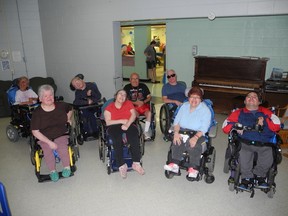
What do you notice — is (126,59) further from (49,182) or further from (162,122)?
(49,182)

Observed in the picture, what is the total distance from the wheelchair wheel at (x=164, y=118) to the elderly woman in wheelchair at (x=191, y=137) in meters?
0.83

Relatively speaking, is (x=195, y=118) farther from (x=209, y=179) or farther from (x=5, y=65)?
(x=5, y=65)

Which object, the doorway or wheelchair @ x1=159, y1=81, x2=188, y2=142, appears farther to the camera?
the doorway

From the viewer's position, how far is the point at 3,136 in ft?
14.2

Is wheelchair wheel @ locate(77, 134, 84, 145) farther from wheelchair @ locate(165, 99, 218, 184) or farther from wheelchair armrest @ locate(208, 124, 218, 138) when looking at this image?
wheelchair armrest @ locate(208, 124, 218, 138)

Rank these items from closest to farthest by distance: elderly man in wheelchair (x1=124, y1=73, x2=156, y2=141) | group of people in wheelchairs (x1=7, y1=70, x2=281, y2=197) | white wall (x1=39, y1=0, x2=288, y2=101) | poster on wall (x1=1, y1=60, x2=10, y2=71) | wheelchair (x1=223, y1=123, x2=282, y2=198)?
wheelchair (x1=223, y1=123, x2=282, y2=198) < group of people in wheelchairs (x1=7, y1=70, x2=281, y2=197) < elderly man in wheelchair (x1=124, y1=73, x2=156, y2=141) < white wall (x1=39, y1=0, x2=288, y2=101) < poster on wall (x1=1, y1=60, x2=10, y2=71)

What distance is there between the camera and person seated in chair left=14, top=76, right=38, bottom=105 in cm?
402

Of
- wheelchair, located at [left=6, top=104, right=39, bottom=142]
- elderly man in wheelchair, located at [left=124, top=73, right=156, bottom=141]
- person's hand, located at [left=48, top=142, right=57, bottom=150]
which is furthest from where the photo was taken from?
elderly man in wheelchair, located at [left=124, top=73, right=156, bottom=141]

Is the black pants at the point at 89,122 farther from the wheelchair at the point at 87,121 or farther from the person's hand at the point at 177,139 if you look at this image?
the person's hand at the point at 177,139

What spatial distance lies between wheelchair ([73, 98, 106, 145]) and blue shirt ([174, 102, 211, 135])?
1376mm

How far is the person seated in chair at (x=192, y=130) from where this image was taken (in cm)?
271

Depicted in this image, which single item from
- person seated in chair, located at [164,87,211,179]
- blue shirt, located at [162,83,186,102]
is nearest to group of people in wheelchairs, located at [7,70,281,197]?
person seated in chair, located at [164,87,211,179]

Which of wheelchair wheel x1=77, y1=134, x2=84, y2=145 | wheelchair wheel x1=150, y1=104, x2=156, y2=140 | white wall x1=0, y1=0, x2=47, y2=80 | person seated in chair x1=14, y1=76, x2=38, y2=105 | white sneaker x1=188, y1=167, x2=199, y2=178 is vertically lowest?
wheelchair wheel x1=77, y1=134, x2=84, y2=145

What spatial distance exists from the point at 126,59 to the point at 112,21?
4067 millimetres
